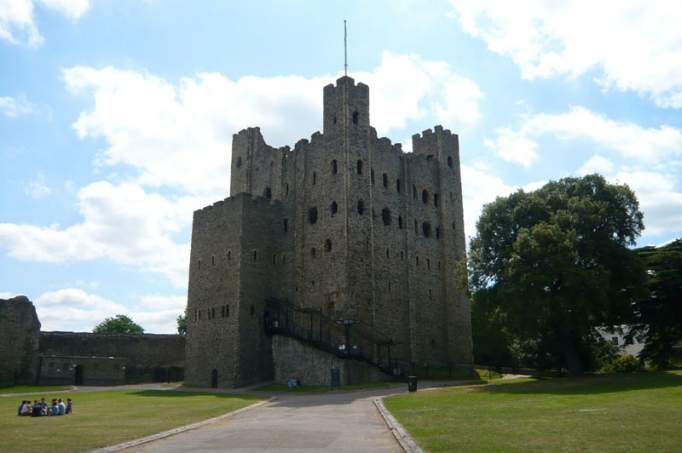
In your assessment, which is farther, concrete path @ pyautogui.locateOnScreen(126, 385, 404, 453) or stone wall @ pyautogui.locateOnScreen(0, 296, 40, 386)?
stone wall @ pyautogui.locateOnScreen(0, 296, 40, 386)

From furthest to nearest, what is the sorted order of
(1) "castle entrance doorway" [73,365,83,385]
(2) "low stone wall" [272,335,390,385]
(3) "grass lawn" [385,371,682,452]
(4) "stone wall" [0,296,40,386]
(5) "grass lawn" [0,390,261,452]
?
(1) "castle entrance doorway" [73,365,83,385]
(4) "stone wall" [0,296,40,386]
(2) "low stone wall" [272,335,390,385]
(5) "grass lawn" [0,390,261,452]
(3) "grass lawn" [385,371,682,452]

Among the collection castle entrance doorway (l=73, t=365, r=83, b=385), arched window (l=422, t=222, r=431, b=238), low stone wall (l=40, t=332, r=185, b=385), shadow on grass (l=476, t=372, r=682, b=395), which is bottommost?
shadow on grass (l=476, t=372, r=682, b=395)

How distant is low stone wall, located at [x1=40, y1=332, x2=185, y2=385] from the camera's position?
46250mm

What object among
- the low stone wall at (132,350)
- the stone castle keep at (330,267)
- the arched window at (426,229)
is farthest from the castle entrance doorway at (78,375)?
the arched window at (426,229)

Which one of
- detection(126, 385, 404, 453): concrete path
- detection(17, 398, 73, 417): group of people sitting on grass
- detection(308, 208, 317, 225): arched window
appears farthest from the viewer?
detection(308, 208, 317, 225): arched window

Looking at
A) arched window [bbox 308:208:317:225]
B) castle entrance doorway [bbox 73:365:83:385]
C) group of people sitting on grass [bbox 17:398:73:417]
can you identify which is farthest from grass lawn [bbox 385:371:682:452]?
castle entrance doorway [bbox 73:365:83:385]

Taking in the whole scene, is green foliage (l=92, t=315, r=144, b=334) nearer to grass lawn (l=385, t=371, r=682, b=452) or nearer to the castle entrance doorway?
the castle entrance doorway

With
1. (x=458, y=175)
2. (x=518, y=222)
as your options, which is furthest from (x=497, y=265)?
(x=458, y=175)

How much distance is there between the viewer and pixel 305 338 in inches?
1453

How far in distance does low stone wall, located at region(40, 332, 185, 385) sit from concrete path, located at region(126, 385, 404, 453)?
29.2 m

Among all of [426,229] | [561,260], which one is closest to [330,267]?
[426,229]

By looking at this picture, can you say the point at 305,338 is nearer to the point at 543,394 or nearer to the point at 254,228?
the point at 254,228

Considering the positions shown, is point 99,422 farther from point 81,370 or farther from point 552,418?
point 81,370

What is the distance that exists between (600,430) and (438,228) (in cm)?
3429
